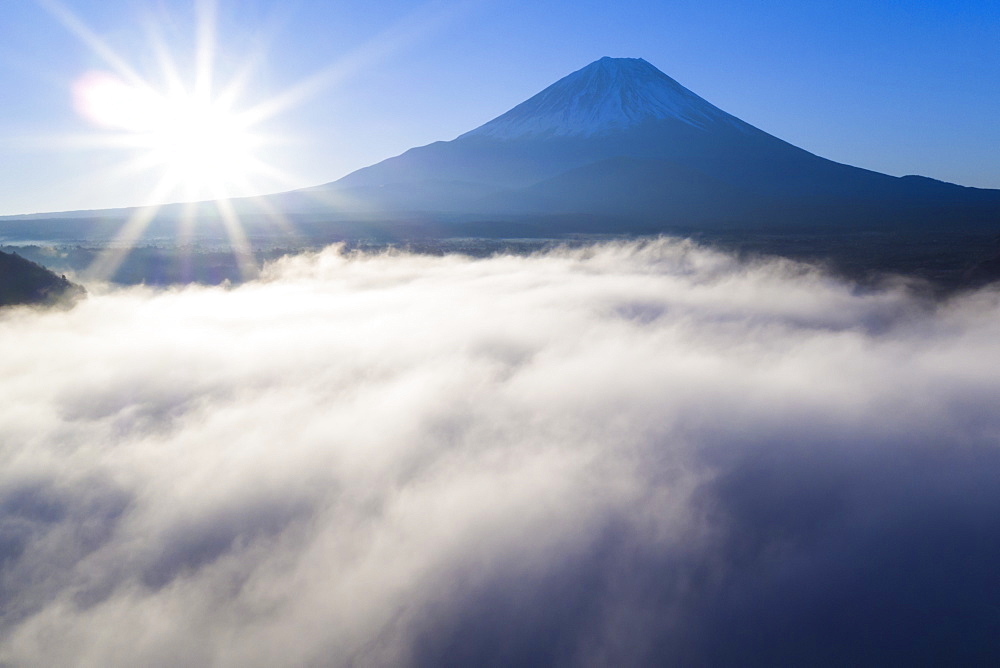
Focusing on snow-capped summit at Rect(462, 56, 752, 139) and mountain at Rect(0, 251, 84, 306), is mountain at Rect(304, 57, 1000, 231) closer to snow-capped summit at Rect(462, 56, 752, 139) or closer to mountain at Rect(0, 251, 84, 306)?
snow-capped summit at Rect(462, 56, 752, 139)

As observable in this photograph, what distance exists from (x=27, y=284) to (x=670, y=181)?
146273mm

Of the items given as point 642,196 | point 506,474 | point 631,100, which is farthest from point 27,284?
point 631,100

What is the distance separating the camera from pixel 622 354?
72.6 ft

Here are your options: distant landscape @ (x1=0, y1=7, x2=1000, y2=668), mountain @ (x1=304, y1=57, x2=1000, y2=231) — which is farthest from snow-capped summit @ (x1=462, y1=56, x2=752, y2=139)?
distant landscape @ (x1=0, y1=7, x2=1000, y2=668)

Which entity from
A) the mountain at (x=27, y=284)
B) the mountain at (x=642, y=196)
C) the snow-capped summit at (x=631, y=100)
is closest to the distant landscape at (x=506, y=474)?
the mountain at (x=27, y=284)

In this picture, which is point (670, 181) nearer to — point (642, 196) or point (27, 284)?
point (642, 196)

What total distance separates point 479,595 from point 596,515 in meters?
3.13

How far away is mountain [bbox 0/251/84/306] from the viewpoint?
723 inches

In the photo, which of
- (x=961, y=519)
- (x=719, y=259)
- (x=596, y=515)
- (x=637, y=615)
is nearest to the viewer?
(x=637, y=615)

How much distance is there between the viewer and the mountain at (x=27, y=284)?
18.4m

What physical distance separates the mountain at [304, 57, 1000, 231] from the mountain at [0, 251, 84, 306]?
237ft

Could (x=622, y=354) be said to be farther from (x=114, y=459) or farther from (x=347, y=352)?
(x=114, y=459)

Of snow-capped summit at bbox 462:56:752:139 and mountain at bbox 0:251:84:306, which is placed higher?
snow-capped summit at bbox 462:56:752:139

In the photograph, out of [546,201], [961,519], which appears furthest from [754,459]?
[546,201]
